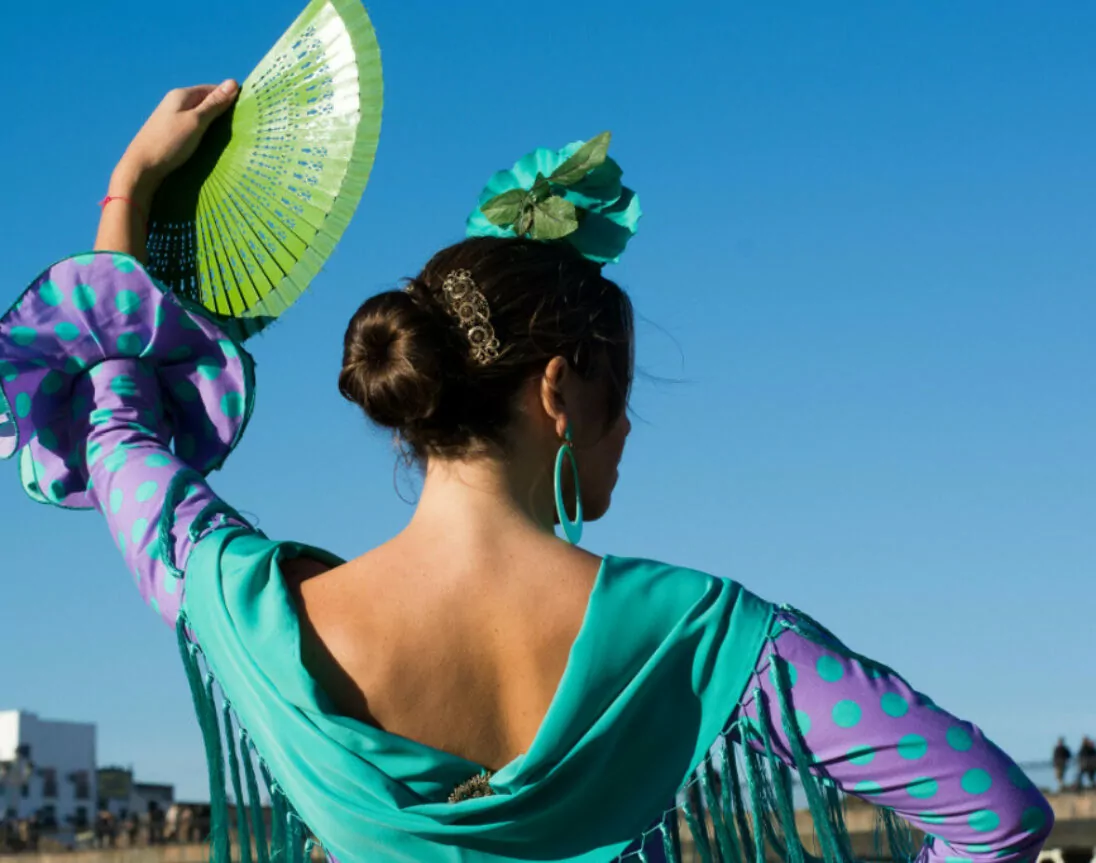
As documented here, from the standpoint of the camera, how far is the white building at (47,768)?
51.0m

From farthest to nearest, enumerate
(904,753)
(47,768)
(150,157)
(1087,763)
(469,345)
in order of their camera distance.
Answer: (47,768)
(1087,763)
(150,157)
(469,345)
(904,753)

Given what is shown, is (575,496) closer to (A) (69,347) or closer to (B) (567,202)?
Result: (B) (567,202)

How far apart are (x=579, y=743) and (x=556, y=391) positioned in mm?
345

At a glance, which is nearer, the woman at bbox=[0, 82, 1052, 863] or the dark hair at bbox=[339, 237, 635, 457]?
the woman at bbox=[0, 82, 1052, 863]

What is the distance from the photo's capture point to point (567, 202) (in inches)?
69.0

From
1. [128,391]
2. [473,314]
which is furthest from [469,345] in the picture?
[128,391]

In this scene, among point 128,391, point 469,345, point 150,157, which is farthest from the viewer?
point 150,157

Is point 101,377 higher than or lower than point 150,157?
lower

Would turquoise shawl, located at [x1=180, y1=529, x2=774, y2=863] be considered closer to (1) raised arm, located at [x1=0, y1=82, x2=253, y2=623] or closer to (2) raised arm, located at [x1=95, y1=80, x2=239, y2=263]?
(1) raised arm, located at [x1=0, y1=82, x2=253, y2=623]

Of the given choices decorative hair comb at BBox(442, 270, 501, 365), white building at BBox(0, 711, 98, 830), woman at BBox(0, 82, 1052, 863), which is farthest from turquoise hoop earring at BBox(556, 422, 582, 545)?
white building at BBox(0, 711, 98, 830)

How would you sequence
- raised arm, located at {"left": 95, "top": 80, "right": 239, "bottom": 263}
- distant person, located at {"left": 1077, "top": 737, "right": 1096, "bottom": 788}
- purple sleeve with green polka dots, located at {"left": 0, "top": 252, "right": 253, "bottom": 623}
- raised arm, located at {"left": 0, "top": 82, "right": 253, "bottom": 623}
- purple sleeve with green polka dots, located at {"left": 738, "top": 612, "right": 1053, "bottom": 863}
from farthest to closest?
distant person, located at {"left": 1077, "top": 737, "right": 1096, "bottom": 788} → raised arm, located at {"left": 95, "top": 80, "right": 239, "bottom": 263} → purple sleeve with green polka dots, located at {"left": 0, "top": 252, "right": 253, "bottom": 623} → raised arm, located at {"left": 0, "top": 82, "right": 253, "bottom": 623} → purple sleeve with green polka dots, located at {"left": 738, "top": 612, "right": 1053, "bottom": 863}

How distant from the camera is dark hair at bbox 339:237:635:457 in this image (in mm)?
1546

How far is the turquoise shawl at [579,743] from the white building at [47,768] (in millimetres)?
51606

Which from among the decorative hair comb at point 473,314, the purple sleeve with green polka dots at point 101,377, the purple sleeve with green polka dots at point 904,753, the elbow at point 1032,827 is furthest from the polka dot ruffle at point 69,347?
the elbow at point 1032,827
